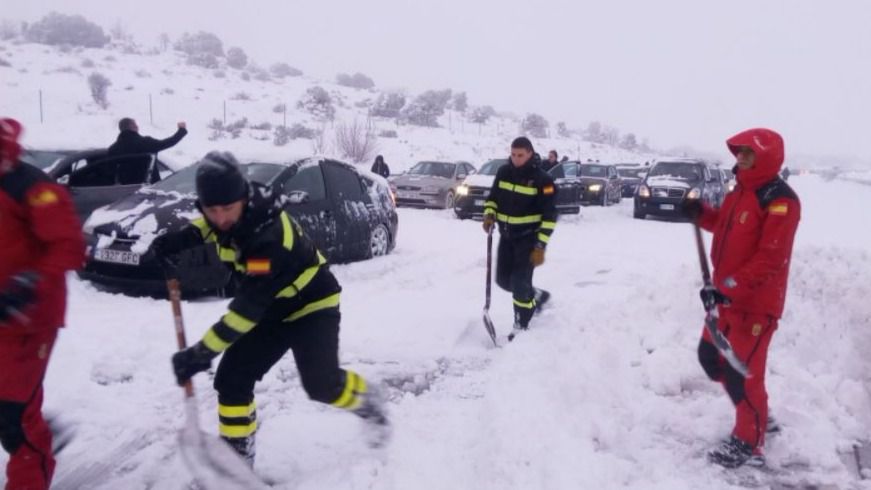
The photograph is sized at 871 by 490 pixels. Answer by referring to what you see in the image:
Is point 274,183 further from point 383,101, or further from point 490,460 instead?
point 383,101

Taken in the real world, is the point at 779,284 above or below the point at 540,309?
above

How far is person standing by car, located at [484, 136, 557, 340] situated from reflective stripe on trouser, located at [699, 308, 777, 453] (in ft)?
7.76

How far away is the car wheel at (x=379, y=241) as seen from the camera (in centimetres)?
980

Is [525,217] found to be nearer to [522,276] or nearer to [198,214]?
[522,276]

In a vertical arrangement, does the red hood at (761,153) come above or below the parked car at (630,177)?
above

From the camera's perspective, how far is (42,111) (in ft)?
108

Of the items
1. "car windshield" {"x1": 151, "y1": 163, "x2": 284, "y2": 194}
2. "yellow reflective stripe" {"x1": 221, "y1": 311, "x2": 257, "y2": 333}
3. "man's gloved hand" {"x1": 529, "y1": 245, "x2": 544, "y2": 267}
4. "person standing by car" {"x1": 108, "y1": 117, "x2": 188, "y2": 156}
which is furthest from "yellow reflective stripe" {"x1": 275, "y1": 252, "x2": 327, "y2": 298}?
"person standing by car" {"x1": 108, "y1": 117, "x2": 188, "y2": 156}

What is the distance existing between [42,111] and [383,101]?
2964cm

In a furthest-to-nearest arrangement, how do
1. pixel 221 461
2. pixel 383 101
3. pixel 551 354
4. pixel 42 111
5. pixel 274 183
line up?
pixel 383 101
pixel 42 111
pixel 274 183
pixel 551 354
pixel 221 461

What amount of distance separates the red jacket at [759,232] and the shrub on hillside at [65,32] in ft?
205

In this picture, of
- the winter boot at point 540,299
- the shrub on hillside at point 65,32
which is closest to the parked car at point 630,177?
the winter boot at point 540,299

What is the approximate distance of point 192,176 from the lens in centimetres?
808

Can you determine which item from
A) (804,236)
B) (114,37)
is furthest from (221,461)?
(114,37)

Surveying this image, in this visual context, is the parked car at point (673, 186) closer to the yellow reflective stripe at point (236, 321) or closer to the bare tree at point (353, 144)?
the bare tree at point (353, 144)
